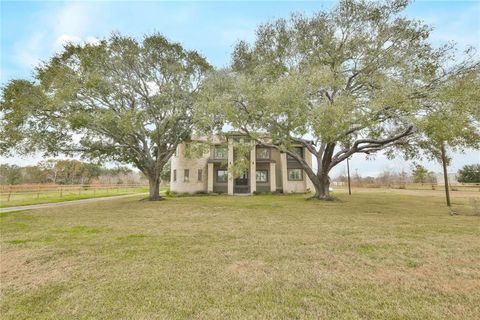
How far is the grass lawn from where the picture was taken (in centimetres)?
271

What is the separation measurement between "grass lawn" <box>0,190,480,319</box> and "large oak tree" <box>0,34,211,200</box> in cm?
1056

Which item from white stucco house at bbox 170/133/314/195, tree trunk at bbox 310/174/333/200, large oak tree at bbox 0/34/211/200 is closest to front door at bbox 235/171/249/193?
white stucco house at bbox 170/133/314/195

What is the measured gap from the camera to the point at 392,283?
334cm

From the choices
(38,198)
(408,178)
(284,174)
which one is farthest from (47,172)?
(408,178)

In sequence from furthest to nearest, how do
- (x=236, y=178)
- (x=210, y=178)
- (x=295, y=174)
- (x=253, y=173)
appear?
1. (x=295, y=174)
2. (x=236, y=178)
3. (x=210, y=178)
4. (x=253, y=173)

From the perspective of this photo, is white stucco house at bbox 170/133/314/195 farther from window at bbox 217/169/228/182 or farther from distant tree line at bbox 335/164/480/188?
distant tree line at bbox 335/164/480/188

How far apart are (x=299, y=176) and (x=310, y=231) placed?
1936 cm

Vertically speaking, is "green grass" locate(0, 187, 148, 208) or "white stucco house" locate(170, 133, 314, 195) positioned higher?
"white stucco house" locate(170, 133, 314, 195)

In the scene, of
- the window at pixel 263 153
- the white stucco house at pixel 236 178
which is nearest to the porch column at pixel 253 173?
the white stucco house at pixel 236 178

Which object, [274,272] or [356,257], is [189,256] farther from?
[356,257]

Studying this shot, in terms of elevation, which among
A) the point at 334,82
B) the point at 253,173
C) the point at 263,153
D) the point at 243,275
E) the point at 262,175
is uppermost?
the point at 334,82

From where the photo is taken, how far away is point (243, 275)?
3.66 m

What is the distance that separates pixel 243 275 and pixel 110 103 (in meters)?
16.7

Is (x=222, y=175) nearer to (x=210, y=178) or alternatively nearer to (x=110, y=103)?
(x=210, y=178)
